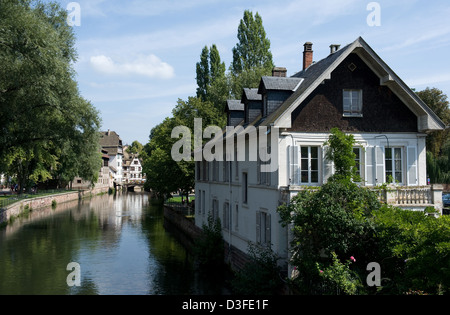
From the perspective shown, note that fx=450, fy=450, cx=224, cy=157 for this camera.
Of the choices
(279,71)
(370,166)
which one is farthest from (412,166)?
(279,71)

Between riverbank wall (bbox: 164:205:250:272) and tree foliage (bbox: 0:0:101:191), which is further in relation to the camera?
tree foliage (bbox: 0:0:101:191)

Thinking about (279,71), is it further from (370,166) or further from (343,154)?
(343,154)

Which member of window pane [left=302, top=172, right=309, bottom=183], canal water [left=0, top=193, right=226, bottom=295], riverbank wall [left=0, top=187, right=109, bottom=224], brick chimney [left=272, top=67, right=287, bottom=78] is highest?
brick chimney [left=272, top=67, right=287, bottom=78]

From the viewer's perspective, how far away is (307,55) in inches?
984

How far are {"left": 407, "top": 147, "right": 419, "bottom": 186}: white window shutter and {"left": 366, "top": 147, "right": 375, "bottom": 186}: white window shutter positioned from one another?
163cm

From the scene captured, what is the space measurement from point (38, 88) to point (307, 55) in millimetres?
14746

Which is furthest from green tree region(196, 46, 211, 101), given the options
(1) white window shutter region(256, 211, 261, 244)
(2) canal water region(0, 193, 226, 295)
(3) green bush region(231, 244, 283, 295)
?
(3) green bush region(231, 244, 283, 295)

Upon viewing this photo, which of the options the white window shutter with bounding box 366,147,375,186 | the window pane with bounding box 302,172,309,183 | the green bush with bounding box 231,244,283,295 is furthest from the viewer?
the white window shutter with bounding box 366,147,375,186

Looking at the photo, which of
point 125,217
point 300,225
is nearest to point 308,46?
point 300,225

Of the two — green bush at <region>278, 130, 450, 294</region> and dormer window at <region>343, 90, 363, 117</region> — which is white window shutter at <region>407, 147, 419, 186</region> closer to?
dormer window at <region>343, 90, 363, 117</region>

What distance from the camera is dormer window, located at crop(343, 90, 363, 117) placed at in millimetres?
18469
